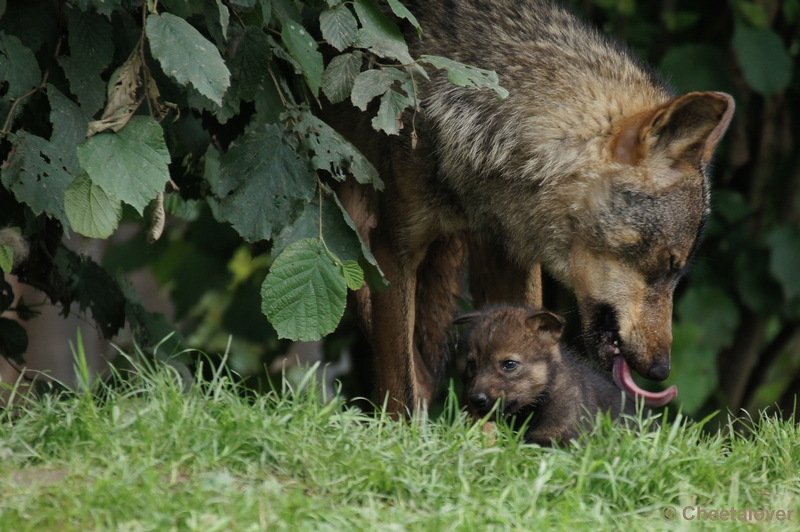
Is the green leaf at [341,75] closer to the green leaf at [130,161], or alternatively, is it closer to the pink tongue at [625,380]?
the green leaf at [130,161]

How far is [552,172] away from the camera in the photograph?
14.3 ft

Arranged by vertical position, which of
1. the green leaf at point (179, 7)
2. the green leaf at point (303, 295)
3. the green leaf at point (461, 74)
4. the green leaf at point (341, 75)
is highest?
the green leaf at point (179, 7)

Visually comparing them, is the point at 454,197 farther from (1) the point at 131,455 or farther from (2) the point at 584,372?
(1) the point at 131,455

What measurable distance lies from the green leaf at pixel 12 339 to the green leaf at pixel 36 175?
1.53m

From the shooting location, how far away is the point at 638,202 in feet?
14.0

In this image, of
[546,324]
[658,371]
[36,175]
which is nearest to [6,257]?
[36,175]

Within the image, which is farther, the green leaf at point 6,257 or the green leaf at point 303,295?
the green leaf at point 6,257

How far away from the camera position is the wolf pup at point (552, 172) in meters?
4.29

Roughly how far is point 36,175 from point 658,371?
272 cm

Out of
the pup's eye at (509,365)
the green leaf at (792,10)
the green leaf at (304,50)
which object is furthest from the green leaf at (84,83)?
the green leaf at (792,10)

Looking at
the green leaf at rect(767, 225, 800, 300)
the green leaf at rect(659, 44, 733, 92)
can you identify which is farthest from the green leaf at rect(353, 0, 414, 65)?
the green leaf at rect(767, 225, 800, 300)

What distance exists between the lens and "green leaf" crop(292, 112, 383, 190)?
3.68 metres

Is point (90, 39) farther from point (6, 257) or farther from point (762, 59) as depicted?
point (762, 59)

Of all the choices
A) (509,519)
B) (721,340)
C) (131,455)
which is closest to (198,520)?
(131,455)
